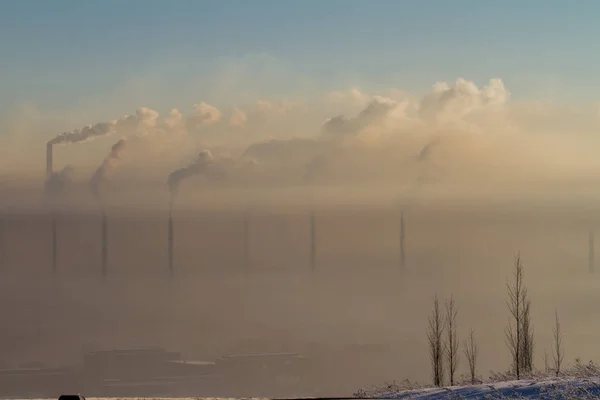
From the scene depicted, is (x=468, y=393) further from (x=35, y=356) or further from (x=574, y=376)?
(x=35, y=356)

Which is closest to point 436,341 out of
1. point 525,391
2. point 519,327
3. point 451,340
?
point 451,340

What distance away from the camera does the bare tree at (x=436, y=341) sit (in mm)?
43156

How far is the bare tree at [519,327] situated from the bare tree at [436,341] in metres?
3.68

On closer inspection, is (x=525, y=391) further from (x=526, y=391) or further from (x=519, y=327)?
(x=519, y=327)

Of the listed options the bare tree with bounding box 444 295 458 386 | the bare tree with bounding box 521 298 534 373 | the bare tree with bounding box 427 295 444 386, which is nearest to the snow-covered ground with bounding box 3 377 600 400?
the bare tree with bounding box 427 295 444 386

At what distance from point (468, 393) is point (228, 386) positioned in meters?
99.6

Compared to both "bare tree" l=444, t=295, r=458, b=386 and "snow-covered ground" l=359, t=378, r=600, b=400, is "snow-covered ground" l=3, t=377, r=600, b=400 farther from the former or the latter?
"bare tree" l=444, t=295, r=458, b=386

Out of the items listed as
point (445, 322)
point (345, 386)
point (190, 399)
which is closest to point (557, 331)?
point (445, 322)

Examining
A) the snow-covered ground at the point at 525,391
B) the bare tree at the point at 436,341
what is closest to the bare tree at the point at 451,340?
the bare tree at the point at 436,341

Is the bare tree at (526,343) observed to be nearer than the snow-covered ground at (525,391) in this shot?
No

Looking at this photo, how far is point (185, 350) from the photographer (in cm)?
14875

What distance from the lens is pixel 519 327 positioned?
143ft

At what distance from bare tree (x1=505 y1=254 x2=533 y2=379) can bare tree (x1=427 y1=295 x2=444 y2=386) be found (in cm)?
368

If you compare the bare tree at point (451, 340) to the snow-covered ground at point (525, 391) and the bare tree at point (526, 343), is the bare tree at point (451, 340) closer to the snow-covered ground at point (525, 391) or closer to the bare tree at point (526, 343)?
the bare tree at point (526, 343)
